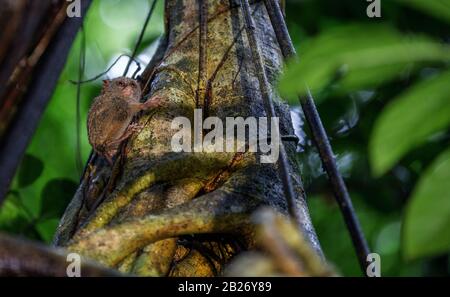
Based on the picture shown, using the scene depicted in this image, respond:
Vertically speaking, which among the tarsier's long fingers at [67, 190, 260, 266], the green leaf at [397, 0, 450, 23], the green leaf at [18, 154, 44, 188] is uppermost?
the green leaf at [397, 0, 450, 23]

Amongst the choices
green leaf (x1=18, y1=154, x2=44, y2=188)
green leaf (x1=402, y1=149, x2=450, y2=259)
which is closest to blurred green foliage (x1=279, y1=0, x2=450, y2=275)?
green leaf (x1=402, y1=149, x2=450, y2=259)

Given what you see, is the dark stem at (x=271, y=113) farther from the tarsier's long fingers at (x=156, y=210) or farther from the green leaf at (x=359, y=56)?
the green leaf at (x=359, y=56)

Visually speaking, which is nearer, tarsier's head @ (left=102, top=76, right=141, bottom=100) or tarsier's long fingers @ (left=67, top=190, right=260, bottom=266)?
tarsier's long fingers @ (left=67, top=190, right=260, bottom=266)

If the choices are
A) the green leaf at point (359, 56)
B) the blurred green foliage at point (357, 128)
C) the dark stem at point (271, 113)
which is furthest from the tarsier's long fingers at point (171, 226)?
the green leaf at point (359, 56)

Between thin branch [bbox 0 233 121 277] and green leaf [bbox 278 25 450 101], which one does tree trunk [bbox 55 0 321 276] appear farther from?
green leaf [bbox 278 25 450 101]

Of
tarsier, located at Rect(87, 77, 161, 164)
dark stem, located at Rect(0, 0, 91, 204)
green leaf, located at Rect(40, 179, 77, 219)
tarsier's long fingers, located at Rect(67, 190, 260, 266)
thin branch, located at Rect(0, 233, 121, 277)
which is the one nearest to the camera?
dark stem, located at Rect(0, 0, 91, 204)

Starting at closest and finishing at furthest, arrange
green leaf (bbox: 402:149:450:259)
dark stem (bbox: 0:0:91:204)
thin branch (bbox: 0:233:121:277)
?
1. green leaf (bbox: 402:149:450:259)
2. dark stem (bbox: 0:0:91:204)
3. thin branch (bbox: 0:233:121:277)

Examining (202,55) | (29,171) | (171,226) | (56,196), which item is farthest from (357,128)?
(171,226)
